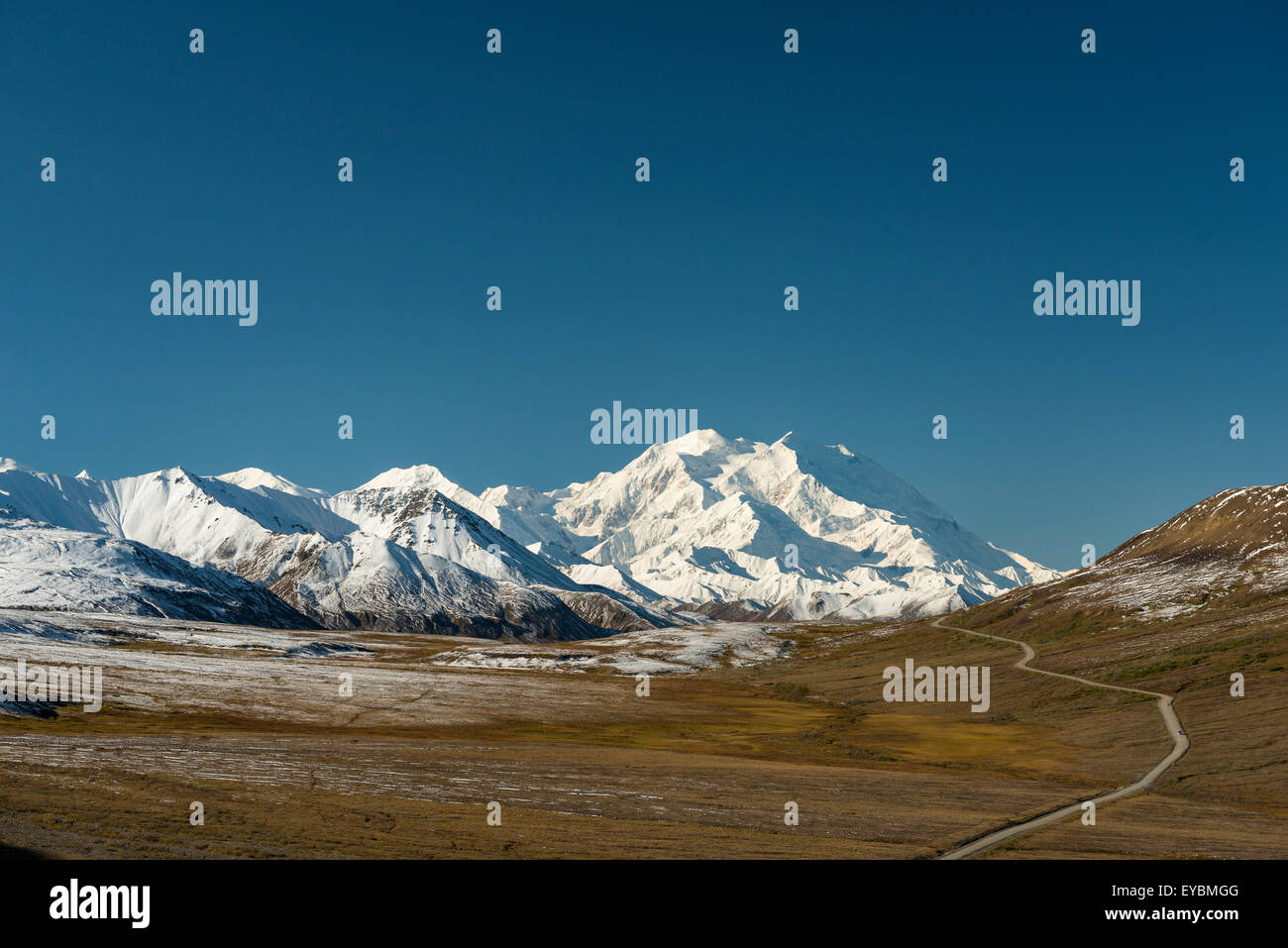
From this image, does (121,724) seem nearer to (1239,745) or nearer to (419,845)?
(419,845)

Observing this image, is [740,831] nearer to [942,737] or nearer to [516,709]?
[942,737]

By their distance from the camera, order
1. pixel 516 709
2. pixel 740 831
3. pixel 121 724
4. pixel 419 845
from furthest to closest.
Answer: pixel 516 709
pixel 121 724
pixel 740 831
pixel 419 845

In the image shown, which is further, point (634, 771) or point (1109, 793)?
point (634, 771)

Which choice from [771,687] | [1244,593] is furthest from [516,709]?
[1244,593]

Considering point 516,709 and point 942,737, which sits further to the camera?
point 516,709

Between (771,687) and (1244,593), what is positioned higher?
(1244,593)

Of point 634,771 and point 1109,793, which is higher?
point 634,771

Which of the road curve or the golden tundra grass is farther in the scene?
the road curve

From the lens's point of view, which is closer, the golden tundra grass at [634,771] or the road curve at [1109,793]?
the golden tundra grass at [634,771]
